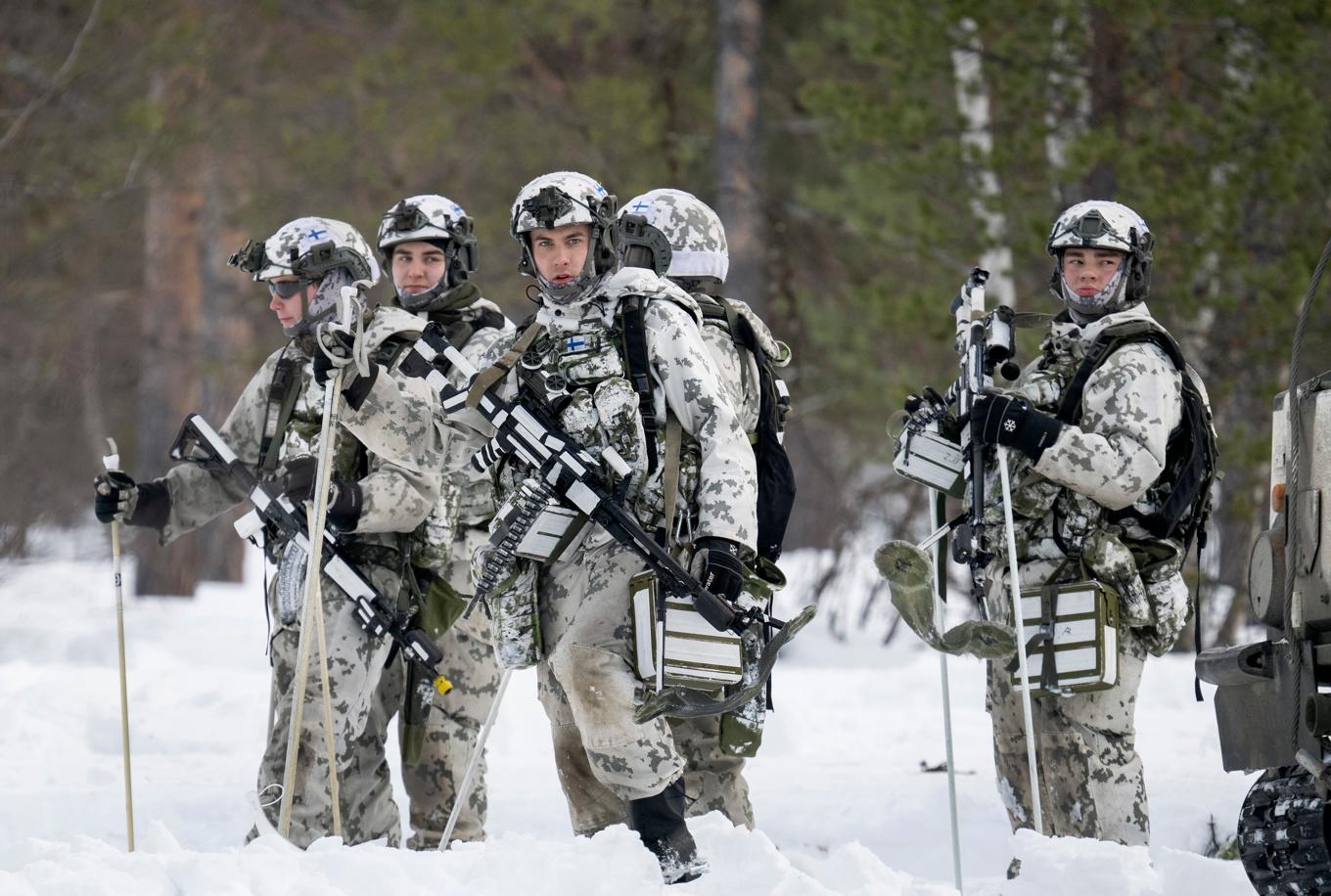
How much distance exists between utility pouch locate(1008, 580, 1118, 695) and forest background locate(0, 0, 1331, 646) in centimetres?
624

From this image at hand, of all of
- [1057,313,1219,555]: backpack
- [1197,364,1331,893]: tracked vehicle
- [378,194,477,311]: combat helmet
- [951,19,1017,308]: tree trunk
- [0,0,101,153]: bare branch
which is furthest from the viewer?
[0,0,101,153]: bare branch

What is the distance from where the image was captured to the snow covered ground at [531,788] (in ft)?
14.8

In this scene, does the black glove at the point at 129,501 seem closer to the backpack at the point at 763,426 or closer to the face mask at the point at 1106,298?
the backpack at the point at 763,426

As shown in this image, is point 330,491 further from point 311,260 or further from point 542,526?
point 542,526

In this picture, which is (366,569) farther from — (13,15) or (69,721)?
(13,15)

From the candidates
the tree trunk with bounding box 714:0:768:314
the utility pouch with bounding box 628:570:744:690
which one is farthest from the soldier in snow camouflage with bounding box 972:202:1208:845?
the tree trunk with bounding box 714:0:768:314

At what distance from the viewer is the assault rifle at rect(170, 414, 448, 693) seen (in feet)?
19.6

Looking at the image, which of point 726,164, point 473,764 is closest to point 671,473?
point 473,764

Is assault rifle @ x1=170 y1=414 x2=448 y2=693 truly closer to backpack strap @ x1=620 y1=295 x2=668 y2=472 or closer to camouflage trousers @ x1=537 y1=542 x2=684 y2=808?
camouflage trousers @ x1=537 y1=542 x2=684 y2=808

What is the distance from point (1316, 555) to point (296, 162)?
50.0 feet

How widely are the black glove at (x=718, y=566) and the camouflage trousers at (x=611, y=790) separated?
0.61 metres

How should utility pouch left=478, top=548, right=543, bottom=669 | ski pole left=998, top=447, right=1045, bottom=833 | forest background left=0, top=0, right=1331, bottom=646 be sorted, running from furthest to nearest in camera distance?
forest background left=0, top=0, right=1331, bottom=646
ski pole left=998, top=447, right=1045, bottom=833
utility pouch left=478, top=548, right=543, bottom=669

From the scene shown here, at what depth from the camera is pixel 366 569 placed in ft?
20.1

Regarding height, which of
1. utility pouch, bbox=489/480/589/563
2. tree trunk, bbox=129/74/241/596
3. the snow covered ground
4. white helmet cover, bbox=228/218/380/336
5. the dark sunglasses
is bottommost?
the snow covered ground
